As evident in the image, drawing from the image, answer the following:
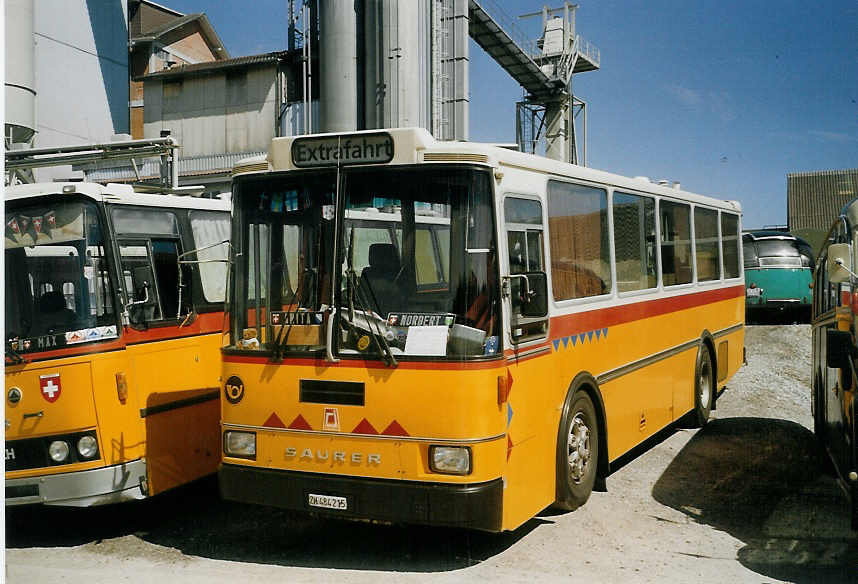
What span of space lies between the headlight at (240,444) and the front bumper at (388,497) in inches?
4.8

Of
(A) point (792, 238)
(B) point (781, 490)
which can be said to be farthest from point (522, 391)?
(A) point (792, 238)

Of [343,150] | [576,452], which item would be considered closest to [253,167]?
[343,150]

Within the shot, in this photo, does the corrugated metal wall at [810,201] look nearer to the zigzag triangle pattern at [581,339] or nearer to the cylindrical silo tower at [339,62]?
the cylindrical silo tower at [339,62]

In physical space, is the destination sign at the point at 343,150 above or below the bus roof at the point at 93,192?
above

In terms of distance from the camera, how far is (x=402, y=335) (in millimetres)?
5703

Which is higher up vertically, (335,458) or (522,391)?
(522,391)

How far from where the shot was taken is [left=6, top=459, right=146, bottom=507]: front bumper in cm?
655

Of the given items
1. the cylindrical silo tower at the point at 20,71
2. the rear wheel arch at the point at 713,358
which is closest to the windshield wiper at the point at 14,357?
the rear wheel arch at the point at 713,358

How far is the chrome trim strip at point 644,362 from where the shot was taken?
25.2 ft

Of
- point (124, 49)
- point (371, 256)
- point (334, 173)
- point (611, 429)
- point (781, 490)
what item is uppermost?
point (124, 49)

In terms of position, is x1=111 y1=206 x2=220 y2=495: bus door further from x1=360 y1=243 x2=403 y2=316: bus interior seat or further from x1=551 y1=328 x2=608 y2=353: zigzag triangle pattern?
x1=551 y1=328 x2=608 y2=353: zigzag triangle pattern

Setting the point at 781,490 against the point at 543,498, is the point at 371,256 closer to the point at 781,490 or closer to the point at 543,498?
the point at 543,498

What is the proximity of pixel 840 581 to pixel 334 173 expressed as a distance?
441 centimetres

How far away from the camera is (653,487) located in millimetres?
8062
